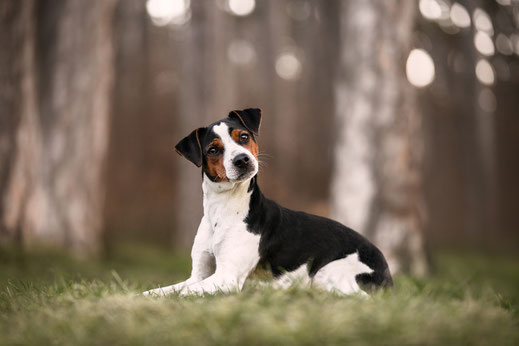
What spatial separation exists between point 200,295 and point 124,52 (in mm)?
19057

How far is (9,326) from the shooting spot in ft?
10.4

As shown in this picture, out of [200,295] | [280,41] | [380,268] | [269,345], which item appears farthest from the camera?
[280,41]

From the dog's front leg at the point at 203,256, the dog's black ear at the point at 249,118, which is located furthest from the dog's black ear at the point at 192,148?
the dog's front leg at the point at 203,256

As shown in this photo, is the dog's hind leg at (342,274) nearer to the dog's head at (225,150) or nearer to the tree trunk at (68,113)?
the dog's head at (225,150)

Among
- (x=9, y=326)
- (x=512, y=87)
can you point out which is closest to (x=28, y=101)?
(x=9, y=326)

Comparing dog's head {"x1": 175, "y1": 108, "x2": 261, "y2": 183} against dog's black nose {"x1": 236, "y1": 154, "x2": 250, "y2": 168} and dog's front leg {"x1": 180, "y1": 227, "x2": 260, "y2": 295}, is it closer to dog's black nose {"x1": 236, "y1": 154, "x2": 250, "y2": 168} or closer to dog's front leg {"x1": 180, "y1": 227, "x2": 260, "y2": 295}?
dog's black nose {"x1": 236, "y1": 154, "x2": 250, "y2": 168}

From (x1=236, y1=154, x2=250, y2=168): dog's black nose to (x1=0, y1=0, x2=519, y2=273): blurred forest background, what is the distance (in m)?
4.23

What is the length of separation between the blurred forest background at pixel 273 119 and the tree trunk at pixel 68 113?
1.0 inches

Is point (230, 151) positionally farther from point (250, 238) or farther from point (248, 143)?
point (250, 238)

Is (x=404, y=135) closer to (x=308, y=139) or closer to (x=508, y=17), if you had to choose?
(x=508, y=17)

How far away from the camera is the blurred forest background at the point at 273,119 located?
7.82 meters

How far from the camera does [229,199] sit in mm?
4125

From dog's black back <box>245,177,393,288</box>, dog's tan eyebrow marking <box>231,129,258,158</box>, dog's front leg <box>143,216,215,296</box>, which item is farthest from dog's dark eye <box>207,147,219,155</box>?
dog's front leg <box>143,216,215,296</box>

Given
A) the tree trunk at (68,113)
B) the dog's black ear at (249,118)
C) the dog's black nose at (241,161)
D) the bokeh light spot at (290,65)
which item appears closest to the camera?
the dog's black nose at (241,161)
